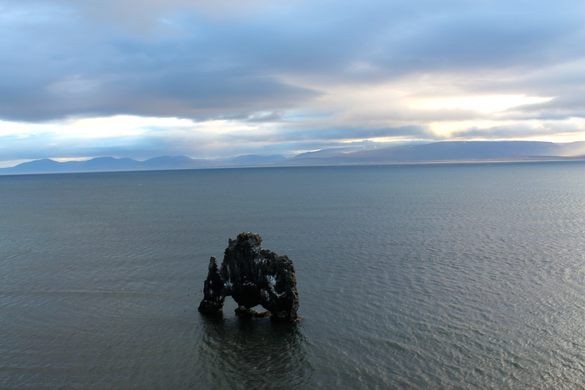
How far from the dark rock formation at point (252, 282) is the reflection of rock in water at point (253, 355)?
1904mm

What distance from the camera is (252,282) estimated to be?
2228 inches

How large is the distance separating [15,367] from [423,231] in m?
83.8

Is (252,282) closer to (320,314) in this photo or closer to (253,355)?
(320,314)

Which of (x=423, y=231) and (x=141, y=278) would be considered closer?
(x=141, y=278)

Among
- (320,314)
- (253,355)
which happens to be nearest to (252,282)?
(320,314)

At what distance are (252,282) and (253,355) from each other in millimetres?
11694

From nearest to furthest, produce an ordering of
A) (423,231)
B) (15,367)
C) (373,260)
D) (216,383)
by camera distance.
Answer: (216,383)
(15,367)
(373,260)
(423,231)

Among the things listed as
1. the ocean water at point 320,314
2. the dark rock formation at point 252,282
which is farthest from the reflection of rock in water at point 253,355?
the dark rock formation at point 252,282

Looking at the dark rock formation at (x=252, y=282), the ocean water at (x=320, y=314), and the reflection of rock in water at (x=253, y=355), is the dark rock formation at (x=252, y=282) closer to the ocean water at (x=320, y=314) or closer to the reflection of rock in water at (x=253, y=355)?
the reflection of rock in water at (x=253, y=355)

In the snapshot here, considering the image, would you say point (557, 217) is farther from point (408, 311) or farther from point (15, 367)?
point (15, 367)

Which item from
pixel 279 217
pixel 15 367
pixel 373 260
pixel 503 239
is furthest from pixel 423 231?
pixel 15 367

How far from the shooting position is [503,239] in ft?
319

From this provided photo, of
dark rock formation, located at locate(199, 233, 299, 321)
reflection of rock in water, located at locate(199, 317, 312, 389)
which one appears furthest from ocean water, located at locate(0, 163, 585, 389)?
dark rock formation, located at locate(199, 233, 299, 321)

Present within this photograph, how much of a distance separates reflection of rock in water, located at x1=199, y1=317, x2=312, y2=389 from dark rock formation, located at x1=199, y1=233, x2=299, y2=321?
190cm
